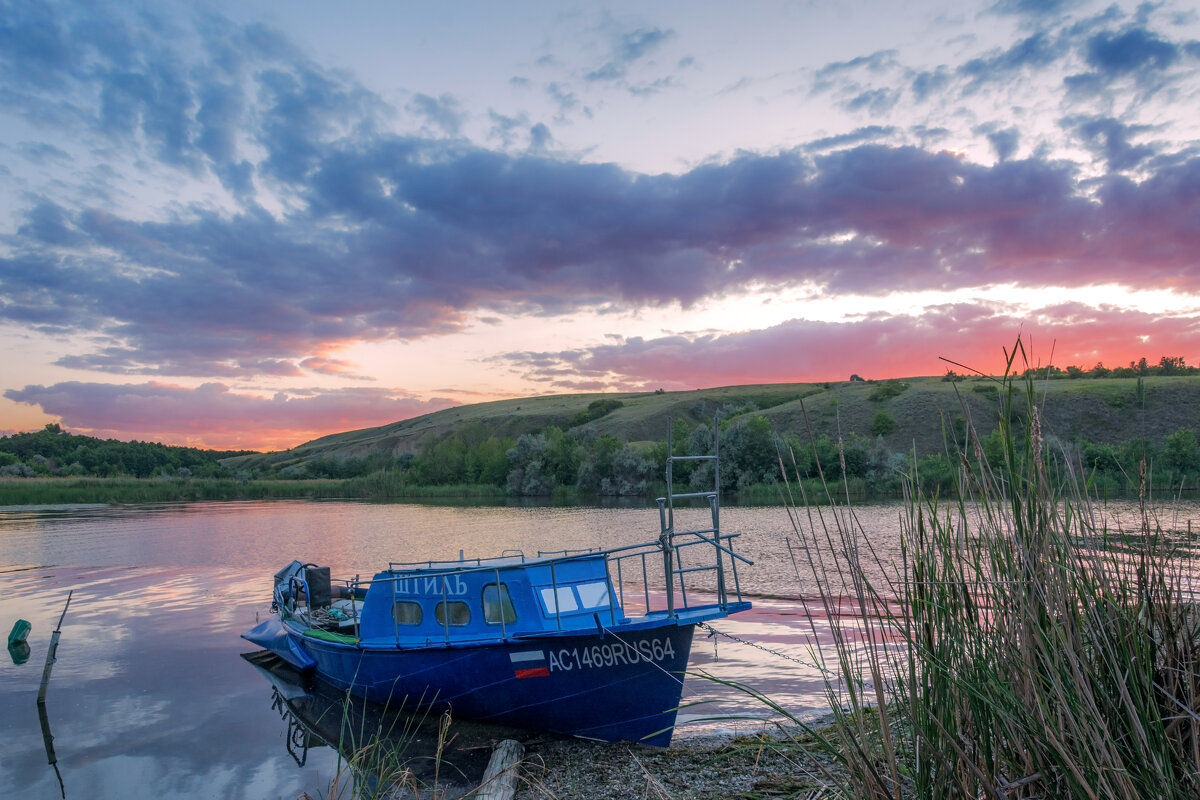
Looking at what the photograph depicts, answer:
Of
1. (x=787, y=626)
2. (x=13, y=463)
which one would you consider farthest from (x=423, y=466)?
(x=787, y=626)

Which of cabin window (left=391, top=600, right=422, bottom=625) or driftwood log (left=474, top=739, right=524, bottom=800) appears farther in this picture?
cabin window (left=391, top=600, right=422, bottom=625)

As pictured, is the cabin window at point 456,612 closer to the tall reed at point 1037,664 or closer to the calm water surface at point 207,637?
the calm water surface at point 207,637

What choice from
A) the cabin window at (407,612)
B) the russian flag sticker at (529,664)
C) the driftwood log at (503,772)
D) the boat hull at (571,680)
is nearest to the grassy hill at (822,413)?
the boat hull at (571,680)

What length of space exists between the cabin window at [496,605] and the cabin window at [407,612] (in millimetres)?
1639

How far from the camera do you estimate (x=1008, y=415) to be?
127 inches

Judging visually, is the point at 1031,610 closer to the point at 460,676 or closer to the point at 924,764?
the point at 924,764

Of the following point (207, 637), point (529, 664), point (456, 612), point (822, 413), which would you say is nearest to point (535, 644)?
point (529, 664)

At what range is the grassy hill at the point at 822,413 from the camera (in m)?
82.9

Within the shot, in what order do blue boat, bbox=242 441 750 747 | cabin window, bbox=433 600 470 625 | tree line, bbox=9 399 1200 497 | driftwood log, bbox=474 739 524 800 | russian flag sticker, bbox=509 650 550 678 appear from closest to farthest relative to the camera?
1. driftwood log, bbox=474 739 524 800
2. blue boat, bbox=242 441 750 747
3. russian flag sticker, bbox=509 650 550 678
4. cabin window, bbox=433 600 470 625
5. tree line, bbox=9 399 1200 497

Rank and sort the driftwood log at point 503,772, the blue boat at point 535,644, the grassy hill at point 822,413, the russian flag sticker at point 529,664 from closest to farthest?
the driftwood log at point 503,772 → the blue boat at point 535,644 → the russian flag sticker at point 529,664 → the grassy hill at point 822,413

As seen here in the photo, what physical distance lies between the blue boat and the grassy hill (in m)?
17.9

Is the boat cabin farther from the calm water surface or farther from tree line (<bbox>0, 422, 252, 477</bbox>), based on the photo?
tree line (<bbox>0, 422, 252, 477</bbox>)

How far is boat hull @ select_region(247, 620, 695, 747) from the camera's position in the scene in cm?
1176

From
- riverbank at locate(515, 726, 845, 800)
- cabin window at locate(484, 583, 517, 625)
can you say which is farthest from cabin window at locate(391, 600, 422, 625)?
riverbank at locate(515, 726, 845, 800)
